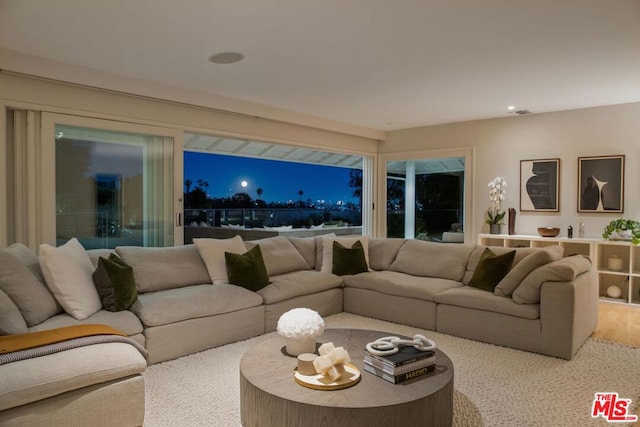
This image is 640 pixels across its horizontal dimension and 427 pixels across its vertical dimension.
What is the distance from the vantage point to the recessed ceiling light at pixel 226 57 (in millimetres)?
3629

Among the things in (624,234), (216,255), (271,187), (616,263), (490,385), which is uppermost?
(271,187)

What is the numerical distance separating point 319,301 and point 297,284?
32cm

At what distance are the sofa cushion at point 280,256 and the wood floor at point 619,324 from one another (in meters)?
2.99

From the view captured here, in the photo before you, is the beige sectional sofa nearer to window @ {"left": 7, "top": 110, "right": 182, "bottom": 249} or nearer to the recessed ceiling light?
window @ {"left": 7, "top": 110, "right": 182, "bottom": 249}

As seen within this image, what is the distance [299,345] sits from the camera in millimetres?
2453

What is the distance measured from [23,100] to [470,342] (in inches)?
176

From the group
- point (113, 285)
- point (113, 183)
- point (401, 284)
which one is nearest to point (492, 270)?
point (401, 284)

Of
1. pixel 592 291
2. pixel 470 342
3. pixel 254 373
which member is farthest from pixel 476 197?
pixel 254 373

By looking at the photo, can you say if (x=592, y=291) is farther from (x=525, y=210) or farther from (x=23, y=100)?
(x=23, y=100)

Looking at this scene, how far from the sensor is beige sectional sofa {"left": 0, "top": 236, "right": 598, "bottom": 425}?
113 inches

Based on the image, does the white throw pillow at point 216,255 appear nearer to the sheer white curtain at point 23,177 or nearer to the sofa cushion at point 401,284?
the sofa cushion at point 401,284

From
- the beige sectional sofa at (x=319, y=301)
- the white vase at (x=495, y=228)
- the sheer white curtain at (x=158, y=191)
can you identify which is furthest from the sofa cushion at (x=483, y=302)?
the sheer white curtain at (x=158, y=191)

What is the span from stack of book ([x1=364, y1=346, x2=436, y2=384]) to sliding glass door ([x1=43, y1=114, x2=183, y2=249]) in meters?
3.22

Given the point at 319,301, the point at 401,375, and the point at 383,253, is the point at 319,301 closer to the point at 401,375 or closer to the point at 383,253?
the point at 383,253
